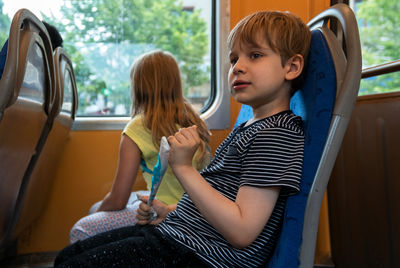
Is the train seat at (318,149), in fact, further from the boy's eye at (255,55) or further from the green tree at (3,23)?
the green tree at (3,23)

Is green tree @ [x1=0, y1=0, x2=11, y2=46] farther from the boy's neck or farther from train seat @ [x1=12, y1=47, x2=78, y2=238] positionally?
the boy's neck

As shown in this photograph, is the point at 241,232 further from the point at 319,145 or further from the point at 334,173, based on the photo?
the point at 334,173

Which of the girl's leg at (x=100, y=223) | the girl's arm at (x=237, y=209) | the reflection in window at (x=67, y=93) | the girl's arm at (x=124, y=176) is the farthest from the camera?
the reflection in window at (x=67, y=93)

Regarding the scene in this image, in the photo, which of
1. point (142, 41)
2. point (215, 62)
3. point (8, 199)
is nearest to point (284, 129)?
point (8, 199)

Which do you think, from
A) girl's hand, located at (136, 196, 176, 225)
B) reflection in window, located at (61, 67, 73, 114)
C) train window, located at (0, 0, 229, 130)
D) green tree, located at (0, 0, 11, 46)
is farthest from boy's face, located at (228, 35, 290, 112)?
green tree, located at (0, 0, 11, 46)

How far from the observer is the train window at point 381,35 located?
311 centimetres

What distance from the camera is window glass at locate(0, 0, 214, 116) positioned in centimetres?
256

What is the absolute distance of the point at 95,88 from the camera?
2621 mm

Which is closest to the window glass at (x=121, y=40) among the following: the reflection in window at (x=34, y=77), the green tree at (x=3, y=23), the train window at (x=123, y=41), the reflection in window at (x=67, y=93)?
the train window at (x=123, y=41)

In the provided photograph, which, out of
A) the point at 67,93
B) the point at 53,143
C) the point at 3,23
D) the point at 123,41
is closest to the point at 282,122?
the point at 53,143

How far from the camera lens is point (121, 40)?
103 inches

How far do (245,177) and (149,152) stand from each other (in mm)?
813

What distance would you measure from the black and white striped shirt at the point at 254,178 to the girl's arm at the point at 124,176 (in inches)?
23.0

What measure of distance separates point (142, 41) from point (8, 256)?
160 centimetres
